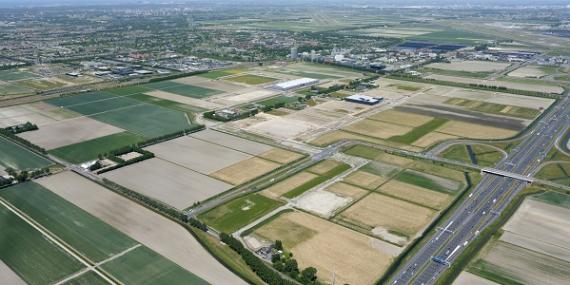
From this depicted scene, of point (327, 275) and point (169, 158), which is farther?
point (169, 158)

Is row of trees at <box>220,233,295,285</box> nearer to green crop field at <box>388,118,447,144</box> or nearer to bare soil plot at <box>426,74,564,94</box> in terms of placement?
green crop field at <box>388,118,447,144</box>

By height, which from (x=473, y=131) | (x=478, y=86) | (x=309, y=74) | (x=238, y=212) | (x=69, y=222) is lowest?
(x=69, y=222)

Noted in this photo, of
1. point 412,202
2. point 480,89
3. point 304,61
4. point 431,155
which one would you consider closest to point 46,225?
point 412,202

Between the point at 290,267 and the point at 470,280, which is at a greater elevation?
the point at 290,267

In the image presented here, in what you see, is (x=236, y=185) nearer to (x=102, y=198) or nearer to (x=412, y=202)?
(x=102, y=198)

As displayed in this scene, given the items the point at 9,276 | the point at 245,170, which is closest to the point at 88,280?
the point at 9,276

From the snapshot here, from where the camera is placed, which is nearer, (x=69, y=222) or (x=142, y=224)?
(x=142, y=224)

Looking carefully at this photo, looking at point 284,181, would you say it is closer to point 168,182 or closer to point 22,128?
point 168,182

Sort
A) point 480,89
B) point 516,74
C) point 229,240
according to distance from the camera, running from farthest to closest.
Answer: point 516,74 < point 480,89 < point 229,240

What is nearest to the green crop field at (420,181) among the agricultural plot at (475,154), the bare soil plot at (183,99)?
the agricultural plot at (475,154)
